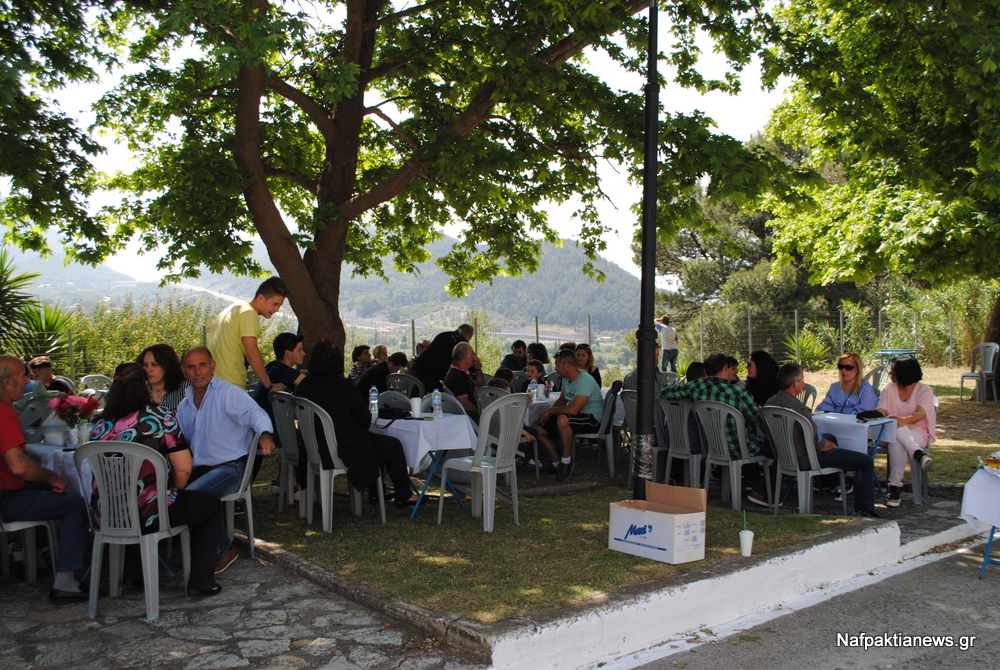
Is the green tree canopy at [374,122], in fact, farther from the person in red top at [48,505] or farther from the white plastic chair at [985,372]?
the white plastic chair at [985,372]

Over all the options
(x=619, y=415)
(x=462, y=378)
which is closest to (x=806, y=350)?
(x=619, y=415)

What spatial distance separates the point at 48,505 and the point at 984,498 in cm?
593

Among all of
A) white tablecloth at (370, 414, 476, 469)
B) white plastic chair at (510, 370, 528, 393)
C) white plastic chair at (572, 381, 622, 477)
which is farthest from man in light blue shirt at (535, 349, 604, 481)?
white plastic chair at (510, 370, 528, 393)

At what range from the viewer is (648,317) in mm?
5746

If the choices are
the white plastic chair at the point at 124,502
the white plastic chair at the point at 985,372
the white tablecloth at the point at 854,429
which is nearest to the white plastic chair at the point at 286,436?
the white plastic chair at the point at 124,502

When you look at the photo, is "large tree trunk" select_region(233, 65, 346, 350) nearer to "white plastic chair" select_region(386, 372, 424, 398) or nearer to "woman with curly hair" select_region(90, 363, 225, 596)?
"white plastic chair" select_region(386, 372, 424, 398)

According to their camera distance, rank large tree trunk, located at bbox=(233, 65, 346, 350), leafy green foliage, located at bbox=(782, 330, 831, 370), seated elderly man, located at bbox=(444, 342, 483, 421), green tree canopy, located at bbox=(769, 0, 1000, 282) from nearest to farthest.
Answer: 1. seated elderly man, located at bbox=(444, 342, 483, 421)
2. green tree canopy, located at bbox=(769, 0, 1000, 282)
3. large tree trunk, located at bbox=(233, 65, 346, 350)
4. leafy green foliage, located at bbox=(782, 330, 831, 370)

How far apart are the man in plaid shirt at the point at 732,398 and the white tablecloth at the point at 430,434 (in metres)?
2.01

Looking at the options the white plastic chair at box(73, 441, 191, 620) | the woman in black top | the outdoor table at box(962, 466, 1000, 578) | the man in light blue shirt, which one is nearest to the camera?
the white plastic chair at box(73, 441, 191, 620)

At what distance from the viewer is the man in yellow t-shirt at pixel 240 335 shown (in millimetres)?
6914

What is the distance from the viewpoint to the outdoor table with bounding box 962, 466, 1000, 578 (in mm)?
5219

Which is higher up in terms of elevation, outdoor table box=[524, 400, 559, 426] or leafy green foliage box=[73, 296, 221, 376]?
leafy green foliage box=[73, 296, 221, 376]

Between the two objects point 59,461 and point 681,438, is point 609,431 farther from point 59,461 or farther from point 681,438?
point 59,461

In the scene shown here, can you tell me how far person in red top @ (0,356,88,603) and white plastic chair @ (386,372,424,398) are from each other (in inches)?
180
